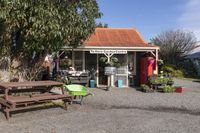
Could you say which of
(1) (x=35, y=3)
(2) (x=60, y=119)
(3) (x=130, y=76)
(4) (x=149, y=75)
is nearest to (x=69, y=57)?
(3) (x=130, y=76)

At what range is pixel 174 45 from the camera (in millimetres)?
33594

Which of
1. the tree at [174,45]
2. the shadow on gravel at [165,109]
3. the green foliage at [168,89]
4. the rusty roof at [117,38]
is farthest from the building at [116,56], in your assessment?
the tree at [174,45]

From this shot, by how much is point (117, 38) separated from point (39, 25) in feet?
31.9

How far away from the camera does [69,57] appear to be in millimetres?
16562

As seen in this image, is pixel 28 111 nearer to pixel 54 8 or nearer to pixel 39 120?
pixel 39 120

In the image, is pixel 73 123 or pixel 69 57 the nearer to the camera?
pixel 73 123

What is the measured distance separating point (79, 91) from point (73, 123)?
113 inches

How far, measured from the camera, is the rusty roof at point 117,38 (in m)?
16.0

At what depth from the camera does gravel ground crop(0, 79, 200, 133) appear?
648cm

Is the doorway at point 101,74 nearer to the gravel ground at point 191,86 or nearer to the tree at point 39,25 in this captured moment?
the tree at point 39,25

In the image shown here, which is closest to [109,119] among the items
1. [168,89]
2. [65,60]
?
[168,89]

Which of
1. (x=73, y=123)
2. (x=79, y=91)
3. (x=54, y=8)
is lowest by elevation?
(x=73, y=123)

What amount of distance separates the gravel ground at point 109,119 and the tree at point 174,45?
2332 cm

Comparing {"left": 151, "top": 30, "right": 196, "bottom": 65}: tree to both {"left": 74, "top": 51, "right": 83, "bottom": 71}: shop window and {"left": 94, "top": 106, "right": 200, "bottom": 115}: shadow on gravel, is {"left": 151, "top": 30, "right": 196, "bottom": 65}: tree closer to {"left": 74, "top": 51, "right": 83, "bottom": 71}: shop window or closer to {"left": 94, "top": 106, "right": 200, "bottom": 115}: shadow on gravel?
{"left": 74, "top": 51, "right": 83, "bottom": 71}: shop window
